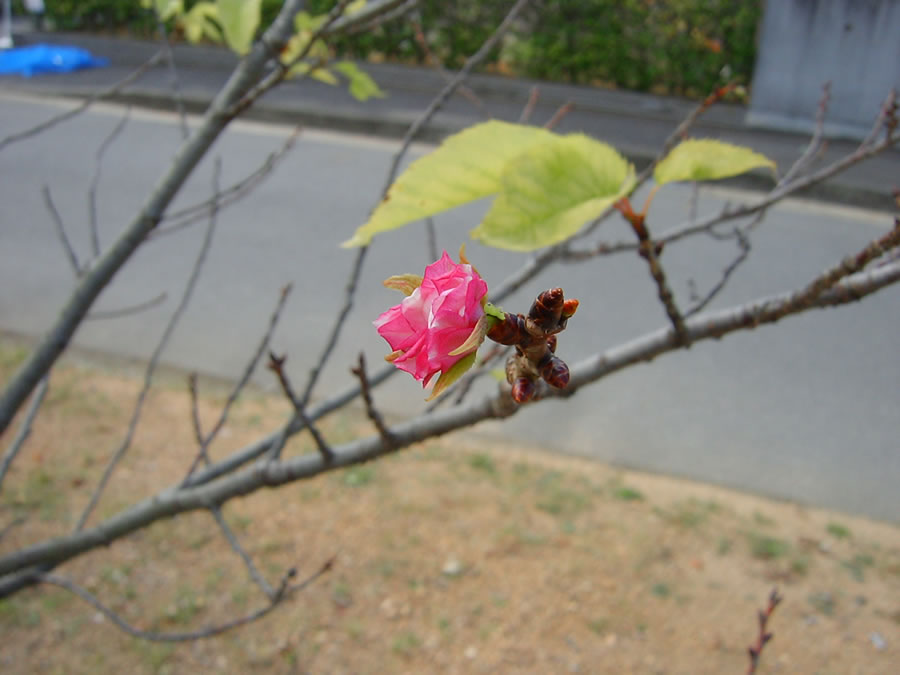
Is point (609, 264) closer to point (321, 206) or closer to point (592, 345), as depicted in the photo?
point (592, 345)

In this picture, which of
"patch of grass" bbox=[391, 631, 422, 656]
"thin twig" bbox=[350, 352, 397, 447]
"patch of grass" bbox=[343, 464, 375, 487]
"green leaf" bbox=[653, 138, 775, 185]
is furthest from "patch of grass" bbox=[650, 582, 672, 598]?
"green leaf" bbox=[653, 138, 775, 185]

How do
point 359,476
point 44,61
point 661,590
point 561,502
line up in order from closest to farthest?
point 661,590
point 561,502
point 359,476
point 44,61

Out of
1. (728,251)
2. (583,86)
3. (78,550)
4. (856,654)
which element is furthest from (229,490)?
(583,86)

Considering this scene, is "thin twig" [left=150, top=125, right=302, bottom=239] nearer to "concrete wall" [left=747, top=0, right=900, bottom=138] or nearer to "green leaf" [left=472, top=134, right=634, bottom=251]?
"green leaf" [left=472, top=134, right=634, bottom=251]

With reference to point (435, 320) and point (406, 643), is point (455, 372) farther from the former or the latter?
point (406, 643)

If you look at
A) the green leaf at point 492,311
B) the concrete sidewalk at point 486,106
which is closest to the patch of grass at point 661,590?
the green leaf at point 492,311

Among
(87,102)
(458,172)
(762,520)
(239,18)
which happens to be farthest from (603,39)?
(458,172)
